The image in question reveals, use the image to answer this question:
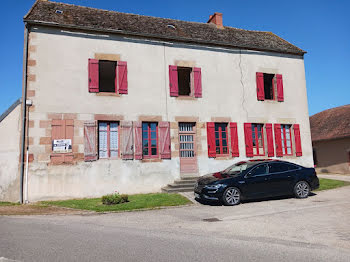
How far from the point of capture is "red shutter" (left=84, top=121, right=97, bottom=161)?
40.8 feet

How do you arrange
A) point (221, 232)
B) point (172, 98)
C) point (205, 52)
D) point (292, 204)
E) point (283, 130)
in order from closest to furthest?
point (221, 232)
point (292, 204)
point (172, 98)
point (205, 52)
point (283, 130)

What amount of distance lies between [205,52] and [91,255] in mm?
12348

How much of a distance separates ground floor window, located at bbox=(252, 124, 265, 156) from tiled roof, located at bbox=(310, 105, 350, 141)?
921cm

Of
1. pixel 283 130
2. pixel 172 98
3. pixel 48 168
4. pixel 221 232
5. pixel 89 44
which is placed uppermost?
pixel 89 44

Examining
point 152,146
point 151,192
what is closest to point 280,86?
point 152,146

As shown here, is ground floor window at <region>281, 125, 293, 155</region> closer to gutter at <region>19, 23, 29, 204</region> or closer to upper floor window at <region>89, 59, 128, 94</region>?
upper floor window at <region>89, 59, 128, 94</region>

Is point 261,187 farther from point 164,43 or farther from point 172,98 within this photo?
point 164,43

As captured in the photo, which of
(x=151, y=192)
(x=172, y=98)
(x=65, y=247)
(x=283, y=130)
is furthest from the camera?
(x=283, y=130)

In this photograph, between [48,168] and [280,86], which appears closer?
[48,168]

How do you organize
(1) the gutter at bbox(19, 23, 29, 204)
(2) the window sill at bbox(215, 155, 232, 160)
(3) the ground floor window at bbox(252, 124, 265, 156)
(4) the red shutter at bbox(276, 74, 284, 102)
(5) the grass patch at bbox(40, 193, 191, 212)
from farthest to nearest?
1. (4) the red shutter at bbox(276, 74, 284, 102)
2. (3) the ground floor window at bbox(252, 124, 265, 156)
3. (2) the window sill at bbox(215, 155, 232, 160)
4. (1) the gutter at bbox(19, 23, 29, 204)
5. (5) the grass patch at bbox(40, 193, 191, 212)

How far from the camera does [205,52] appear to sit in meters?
15.3

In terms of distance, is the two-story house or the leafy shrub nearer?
the leafy shrub

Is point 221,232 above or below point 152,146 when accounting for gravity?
below

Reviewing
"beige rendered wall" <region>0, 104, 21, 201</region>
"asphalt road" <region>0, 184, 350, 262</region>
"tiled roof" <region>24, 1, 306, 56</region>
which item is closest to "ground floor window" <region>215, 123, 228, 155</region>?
"tiled roof" <region>24, 1, 306, 56</region>
